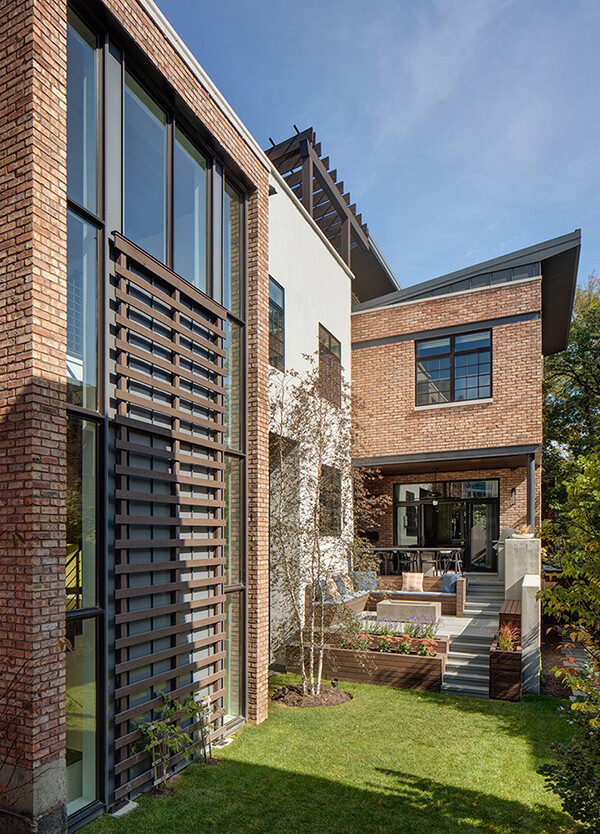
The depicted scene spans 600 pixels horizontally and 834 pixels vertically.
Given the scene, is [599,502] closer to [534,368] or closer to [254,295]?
[254,295]

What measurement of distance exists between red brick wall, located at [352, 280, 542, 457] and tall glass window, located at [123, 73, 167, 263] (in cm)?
850

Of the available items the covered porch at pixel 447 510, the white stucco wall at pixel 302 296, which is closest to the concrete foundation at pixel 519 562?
the covered porch at pixel 447 510

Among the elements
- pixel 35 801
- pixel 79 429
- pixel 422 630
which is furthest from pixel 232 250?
pixel 422 630

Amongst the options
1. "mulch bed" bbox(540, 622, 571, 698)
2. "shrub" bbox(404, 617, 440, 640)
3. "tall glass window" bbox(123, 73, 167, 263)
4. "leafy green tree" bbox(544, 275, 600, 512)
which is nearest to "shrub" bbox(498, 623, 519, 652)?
"mulch bed" bbox(540, 622, 571, 698)

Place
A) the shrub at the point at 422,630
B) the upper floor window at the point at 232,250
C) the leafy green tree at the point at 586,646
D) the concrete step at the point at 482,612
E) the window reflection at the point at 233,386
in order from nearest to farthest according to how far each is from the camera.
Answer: the leafy green tree at the point at 586,646, the window reflection at the point at 233,386, the upper floor window at the point at 232,250, the shrub at the point at 422,630, the concrete step at the point at 482,612

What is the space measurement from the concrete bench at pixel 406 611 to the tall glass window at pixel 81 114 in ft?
32.8

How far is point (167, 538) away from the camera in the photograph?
639 centimetres

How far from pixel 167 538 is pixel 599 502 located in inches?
169

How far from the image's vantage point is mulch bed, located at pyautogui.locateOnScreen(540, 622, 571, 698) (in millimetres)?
9637

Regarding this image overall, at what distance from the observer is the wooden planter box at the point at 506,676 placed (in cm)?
920

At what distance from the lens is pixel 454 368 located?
1502 centimetres

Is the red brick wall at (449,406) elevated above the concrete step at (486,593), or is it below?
above

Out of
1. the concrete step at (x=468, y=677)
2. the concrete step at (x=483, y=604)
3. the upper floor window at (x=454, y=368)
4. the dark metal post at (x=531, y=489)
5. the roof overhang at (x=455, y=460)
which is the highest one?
the upper floor window at (x=454, y=368)

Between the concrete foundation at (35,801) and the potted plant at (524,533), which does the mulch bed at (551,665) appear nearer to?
the potted plant at (524,533)
